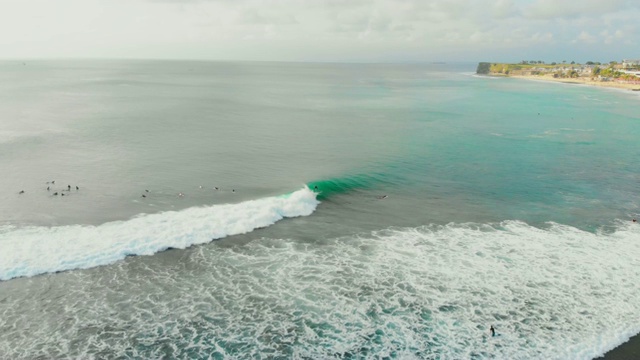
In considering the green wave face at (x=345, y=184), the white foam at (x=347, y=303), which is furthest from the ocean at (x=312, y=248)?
the green wave face at (x=345, y=184)

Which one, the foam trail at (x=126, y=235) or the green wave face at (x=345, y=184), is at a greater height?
the green wave face at (x=345, y=184)

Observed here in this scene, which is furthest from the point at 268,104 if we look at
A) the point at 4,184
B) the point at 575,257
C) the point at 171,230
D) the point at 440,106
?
the point at 575,257

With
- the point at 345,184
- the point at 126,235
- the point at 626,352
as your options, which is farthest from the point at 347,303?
the point at 345,184

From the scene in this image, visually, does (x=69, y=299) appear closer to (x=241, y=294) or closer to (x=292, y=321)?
(x=241, y=294)

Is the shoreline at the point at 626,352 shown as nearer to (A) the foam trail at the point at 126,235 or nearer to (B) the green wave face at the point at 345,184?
(A) the foam trail at the point at 126,235

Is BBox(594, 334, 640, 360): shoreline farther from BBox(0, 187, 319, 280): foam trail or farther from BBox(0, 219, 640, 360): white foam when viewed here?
BBox(0, 187, 319, 280): foam trail

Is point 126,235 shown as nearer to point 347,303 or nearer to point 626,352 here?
point 347,303
